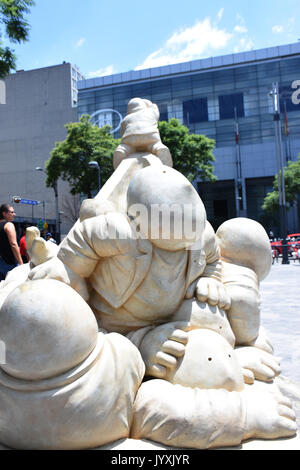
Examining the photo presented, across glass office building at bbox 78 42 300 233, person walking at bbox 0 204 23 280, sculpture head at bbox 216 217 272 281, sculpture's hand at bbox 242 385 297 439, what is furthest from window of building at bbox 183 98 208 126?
sculpture's hand at bbox 242 385 297 439

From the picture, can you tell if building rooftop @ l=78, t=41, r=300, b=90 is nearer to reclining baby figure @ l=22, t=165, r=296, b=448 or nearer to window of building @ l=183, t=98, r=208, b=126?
window of building @ l=183, t=98, r=208, b=126

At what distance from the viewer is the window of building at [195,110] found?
34.0 metres

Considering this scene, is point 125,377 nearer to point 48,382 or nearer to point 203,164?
point 48,382

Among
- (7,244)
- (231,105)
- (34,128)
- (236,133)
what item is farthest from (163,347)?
(34,128)

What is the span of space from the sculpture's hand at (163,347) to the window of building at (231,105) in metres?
34.1

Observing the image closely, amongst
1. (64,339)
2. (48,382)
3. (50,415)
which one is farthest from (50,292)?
(50,415)

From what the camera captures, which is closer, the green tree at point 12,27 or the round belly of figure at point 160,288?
the round belly of figure at point 160,288

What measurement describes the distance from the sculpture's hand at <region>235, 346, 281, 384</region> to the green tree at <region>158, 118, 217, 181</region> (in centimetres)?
2100

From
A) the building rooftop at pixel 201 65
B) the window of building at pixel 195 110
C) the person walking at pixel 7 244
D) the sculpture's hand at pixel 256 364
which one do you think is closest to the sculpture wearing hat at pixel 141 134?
the sculpture's hand at pixel 256 364

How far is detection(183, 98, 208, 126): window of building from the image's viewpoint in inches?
1339

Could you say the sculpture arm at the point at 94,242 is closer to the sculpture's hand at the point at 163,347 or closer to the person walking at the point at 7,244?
the sculpture's hand at the point at 163,347

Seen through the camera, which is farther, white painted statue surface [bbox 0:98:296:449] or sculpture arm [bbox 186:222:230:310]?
sculpture arm [bbox 186:222:230:310]

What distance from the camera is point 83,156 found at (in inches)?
916

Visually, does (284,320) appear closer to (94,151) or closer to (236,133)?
(94,151)
